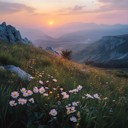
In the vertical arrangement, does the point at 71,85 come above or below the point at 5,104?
below

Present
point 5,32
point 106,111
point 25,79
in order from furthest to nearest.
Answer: point 5,32, point 25,79, point 106,111

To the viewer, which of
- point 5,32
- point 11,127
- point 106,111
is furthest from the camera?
point 5,32

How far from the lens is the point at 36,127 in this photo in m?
3.84

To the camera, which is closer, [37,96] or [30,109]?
[30,109]

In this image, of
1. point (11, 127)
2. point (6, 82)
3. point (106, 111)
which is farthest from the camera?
point (6, 82)

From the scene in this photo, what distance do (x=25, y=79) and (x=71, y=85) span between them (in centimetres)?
118

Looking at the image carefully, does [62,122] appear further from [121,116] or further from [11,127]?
[121,116]

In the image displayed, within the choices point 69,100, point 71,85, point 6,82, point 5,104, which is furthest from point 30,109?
point 71,85

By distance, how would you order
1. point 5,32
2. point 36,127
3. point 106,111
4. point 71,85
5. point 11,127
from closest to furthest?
point 36,127 → point 11,127 → point 106,111 → point 71,85 → point 5,32

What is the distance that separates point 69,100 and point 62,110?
1.69 feet

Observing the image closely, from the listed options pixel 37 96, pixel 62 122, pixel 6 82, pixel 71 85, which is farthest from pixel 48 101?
pixel 71 85

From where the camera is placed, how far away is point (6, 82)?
633cm

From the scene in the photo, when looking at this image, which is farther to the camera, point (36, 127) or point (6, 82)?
point (6, 82)

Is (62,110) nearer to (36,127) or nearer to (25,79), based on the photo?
(36,127)
